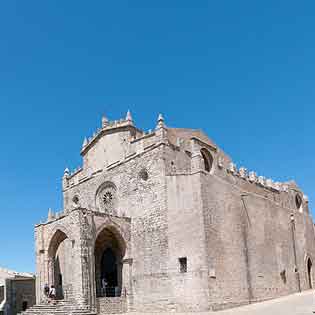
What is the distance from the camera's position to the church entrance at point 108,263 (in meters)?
27.8

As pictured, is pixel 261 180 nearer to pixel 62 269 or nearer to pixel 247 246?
pixel 247 246

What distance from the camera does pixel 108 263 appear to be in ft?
96.3

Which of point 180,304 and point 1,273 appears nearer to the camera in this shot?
point 180,304

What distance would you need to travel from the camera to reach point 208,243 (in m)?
24.3

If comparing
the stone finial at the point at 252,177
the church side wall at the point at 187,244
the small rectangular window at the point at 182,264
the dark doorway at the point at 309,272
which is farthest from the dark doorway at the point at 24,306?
the dark doorway at the point at 309,272

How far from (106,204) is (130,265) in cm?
464

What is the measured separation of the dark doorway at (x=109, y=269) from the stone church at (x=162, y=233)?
0.19ft

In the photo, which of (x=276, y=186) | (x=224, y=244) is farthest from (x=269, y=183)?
(x=224, y=244)

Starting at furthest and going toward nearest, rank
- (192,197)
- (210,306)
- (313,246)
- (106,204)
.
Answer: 1. (313,246)
2. (106,204)
3. (192,197)
4. (210,306)

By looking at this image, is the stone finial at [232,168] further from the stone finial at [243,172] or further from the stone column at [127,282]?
the stone column at [127,282]

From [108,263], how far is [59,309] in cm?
570

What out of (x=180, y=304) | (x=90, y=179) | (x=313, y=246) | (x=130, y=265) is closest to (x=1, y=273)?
(x=90, y=179)

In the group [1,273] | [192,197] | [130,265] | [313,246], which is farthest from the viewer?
[1,273]

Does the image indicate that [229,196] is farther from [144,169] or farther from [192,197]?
[144,169]
